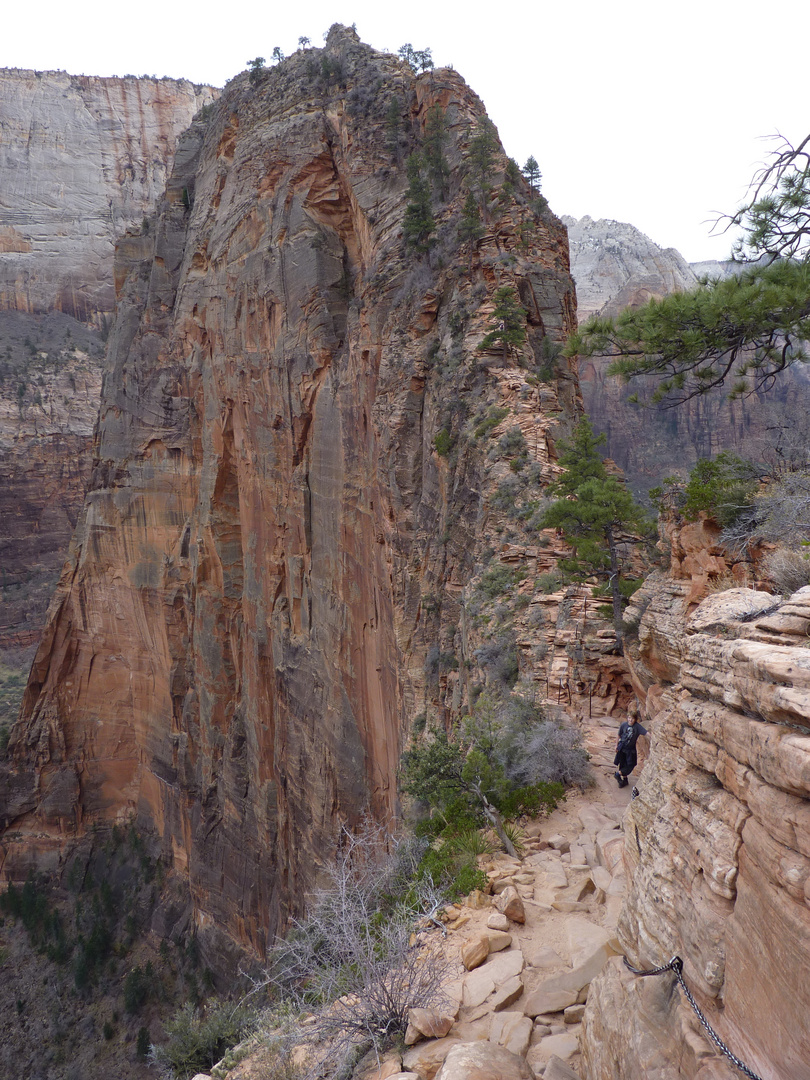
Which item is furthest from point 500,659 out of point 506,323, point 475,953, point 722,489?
point 506,323

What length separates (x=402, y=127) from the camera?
22.0 metres

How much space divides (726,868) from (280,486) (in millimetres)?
23756

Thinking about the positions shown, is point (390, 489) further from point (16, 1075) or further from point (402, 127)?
point (16, 1075)

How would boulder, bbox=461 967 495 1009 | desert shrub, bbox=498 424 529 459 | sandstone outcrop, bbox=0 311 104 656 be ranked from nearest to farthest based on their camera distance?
boulder, bbox=461 967 495 1009 → desert shrub, bbox=498 424 529 459 → sandstone outcrop, bbox=0 311 104 656

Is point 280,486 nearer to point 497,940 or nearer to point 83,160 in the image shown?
point 497,940

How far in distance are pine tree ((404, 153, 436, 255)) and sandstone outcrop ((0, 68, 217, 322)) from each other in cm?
7096

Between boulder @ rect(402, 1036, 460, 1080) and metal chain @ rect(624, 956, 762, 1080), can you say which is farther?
boulder @ rect(402, 1036, 460, 1080)

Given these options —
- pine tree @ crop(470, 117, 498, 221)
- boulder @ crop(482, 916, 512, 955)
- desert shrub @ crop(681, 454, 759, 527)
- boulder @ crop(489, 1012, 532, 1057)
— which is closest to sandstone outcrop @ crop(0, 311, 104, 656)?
pine tree @ crop(470, 117, 498, 221)

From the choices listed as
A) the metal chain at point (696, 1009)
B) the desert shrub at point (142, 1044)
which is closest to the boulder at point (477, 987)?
the metal chain at point (696, 1009)

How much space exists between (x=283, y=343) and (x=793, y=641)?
23.8m

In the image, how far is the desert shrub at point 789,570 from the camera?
569 cm

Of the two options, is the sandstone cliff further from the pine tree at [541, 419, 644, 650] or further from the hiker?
the hiker

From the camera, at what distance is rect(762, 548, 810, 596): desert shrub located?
5.69m

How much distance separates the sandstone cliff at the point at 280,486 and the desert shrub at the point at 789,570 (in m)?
8.53
